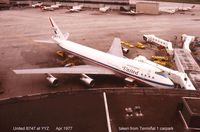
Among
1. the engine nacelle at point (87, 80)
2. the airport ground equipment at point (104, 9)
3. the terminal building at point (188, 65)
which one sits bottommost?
the engine nacelle at point (87, 80)

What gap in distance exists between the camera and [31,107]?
1176 inches

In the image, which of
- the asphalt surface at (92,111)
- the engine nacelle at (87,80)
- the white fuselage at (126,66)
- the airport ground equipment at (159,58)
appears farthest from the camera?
the airport ground equipment at (159,58)

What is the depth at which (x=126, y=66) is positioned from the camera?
5028cm

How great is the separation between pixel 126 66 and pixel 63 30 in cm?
4211

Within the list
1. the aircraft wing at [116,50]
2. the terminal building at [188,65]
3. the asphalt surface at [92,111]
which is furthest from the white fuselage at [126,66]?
the asphalt surface at [92,111]

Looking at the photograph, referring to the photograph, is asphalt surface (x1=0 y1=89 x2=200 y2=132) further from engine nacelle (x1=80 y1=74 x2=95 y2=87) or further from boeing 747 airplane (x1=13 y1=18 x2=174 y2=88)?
engine nacelle (x1=80 y1=74 x2=95 y2=87)

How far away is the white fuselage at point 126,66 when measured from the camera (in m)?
46.7

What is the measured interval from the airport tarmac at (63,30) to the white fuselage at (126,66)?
3.64 meters

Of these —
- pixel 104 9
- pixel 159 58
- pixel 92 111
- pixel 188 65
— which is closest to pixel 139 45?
pixel 159 58

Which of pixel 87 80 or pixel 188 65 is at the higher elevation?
pixel 188 65

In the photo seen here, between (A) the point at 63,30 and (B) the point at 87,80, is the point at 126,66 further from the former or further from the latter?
(A) the point at 63,30

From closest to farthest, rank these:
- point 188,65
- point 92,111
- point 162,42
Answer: point 92,111
point 188,65
point 162,42

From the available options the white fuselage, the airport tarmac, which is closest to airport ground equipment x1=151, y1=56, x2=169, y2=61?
the airport tarmac

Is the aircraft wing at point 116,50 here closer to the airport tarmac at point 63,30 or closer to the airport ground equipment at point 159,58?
the airport tarmac at point 63,30
